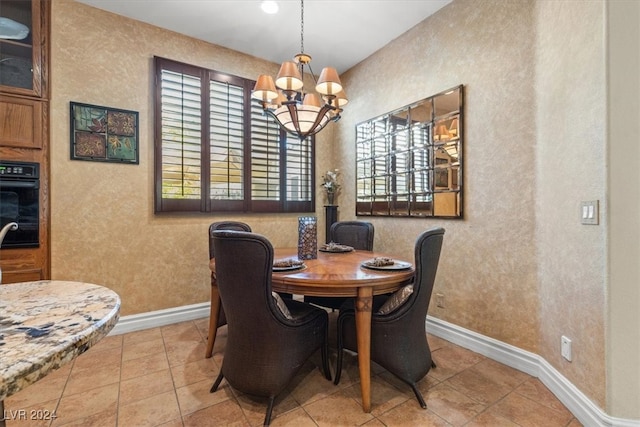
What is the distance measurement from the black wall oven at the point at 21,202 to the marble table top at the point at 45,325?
213cm

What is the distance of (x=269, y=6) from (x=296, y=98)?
1094mm

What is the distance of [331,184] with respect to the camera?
4152 mm

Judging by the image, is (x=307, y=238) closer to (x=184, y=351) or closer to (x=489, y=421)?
(x=184, y=351)

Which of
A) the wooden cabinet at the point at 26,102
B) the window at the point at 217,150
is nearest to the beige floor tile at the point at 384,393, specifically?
the window at the point at 217,150

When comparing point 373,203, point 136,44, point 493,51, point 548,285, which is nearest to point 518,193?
point 548,285

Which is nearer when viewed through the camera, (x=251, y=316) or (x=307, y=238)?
(x=251, y=316)

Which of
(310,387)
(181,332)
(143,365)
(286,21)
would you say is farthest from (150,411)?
(286,21)

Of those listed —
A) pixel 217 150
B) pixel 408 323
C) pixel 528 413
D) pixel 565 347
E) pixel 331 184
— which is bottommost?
pixel 528 413

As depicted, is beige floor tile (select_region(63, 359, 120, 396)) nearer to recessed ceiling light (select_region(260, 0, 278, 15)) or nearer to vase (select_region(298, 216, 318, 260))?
vase (select_region(298, 216, 318, 260))

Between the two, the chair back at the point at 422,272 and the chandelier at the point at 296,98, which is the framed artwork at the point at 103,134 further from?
the chair back at the point at 422,272

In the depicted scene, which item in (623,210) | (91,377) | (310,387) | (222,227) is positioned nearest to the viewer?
(623,210)

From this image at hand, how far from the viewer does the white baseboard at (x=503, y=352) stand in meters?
1.68

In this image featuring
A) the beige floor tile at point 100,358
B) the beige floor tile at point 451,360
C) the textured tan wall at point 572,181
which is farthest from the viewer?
the beige floor tile at point 100,358

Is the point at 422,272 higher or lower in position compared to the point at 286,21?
lower
